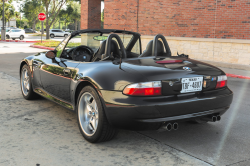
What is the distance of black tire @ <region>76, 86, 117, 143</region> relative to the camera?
3.70 meters

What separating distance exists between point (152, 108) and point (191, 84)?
64 centimetres

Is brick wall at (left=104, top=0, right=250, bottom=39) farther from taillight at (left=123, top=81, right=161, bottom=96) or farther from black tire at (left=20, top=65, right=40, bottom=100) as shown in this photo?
taillight at (left=123, top=81, right=161, bottom=96)

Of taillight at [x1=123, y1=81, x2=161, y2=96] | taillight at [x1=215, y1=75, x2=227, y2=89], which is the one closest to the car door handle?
taillight at [x1=123, y1=81, x2=161, y2=96]

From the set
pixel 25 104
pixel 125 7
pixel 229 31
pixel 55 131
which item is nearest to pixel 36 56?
pixel 25 104

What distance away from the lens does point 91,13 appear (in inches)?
955

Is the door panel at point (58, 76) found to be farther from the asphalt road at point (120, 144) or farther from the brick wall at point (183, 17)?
the brick wall at point (183, 17)

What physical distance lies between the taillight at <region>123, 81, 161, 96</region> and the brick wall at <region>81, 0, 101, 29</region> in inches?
834

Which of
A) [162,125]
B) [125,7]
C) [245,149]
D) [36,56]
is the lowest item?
[245,149]

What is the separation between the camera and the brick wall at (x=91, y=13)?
79.3 feet

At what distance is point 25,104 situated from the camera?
6012 millimetres

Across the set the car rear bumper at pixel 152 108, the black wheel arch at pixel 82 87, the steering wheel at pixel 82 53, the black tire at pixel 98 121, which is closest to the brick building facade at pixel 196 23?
the steering wheel at pixel 82 53

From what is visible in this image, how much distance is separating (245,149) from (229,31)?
11.7 m

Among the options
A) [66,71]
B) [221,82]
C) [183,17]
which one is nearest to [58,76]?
[66,71]

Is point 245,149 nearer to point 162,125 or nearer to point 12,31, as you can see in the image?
point 162,125
